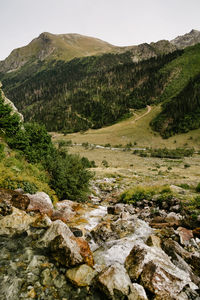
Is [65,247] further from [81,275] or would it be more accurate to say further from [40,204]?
[40,204]

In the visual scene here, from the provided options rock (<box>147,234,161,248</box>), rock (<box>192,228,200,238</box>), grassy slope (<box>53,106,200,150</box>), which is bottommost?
grassy slope (<box>53,106,200,150</box>)

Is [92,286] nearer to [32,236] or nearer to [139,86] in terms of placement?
[32,236]

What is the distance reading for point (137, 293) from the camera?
5.26m

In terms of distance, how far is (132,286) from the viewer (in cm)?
545

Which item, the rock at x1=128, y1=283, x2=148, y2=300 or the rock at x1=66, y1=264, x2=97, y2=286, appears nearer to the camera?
the rock at x1=128, y1=283, x2=148, y2=300

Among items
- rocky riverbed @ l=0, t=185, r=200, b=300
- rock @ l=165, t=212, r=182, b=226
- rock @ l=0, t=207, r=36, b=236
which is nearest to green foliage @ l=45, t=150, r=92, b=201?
rocky riverbed @ l=0, t=185, r=200, b=300

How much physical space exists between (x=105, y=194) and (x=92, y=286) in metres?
15.7

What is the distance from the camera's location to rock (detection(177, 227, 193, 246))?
8482 millimetres

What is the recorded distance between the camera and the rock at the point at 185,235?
8482 mm

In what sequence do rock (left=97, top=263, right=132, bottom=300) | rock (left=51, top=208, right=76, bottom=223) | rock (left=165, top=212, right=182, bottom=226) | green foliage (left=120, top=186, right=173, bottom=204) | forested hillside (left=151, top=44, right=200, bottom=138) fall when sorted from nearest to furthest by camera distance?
1. rock (left=97, top=263, right=132, bottom=300)
2. rock (left=165, top=212, right=182, bottom=226)
3. rock (left=51, top=208, right=76, bottom=223)
4. green foliage (left=120, top=186, right=173, bottom=204)
5. forested hillside (left=151, top=44, right=200, bottom=138)

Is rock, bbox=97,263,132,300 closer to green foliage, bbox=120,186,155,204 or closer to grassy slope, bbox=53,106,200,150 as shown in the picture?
green foliage, bbox=120,186,155,204

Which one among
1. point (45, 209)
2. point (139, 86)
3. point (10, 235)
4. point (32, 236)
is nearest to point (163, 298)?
point (32, 236)

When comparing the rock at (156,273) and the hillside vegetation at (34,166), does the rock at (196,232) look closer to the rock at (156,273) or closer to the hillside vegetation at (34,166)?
the rock at (156,273)

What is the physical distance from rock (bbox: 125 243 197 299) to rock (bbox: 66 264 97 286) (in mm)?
1512
